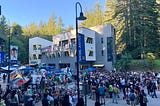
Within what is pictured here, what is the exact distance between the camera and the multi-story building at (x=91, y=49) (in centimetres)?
5694

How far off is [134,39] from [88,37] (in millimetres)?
9820

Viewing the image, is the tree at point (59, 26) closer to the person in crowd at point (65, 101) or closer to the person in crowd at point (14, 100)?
the person in crowd at point (14, 100)

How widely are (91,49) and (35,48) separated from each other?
72.1ft

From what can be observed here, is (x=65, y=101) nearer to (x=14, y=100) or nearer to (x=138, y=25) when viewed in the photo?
(x=14, y=100)

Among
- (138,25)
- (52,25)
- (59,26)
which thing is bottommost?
(138,25)

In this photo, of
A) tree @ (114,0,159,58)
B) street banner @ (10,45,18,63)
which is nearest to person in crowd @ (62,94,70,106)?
street banner @ (10,45,18,63)

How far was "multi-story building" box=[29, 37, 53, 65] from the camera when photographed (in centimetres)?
7369

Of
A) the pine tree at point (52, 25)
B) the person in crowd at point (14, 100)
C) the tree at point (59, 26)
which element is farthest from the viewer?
the pine tree at point (52, 25)

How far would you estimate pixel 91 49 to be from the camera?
58438mm

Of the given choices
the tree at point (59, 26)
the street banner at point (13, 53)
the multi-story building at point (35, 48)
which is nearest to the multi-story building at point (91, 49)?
the multi-story building at point (35, 48)

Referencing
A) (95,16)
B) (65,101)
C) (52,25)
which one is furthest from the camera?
(52,25)

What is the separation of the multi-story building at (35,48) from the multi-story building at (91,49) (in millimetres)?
12634

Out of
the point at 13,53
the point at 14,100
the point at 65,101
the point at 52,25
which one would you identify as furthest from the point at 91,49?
the point at 14,100

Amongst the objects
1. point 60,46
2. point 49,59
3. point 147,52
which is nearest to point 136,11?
point 147,52
